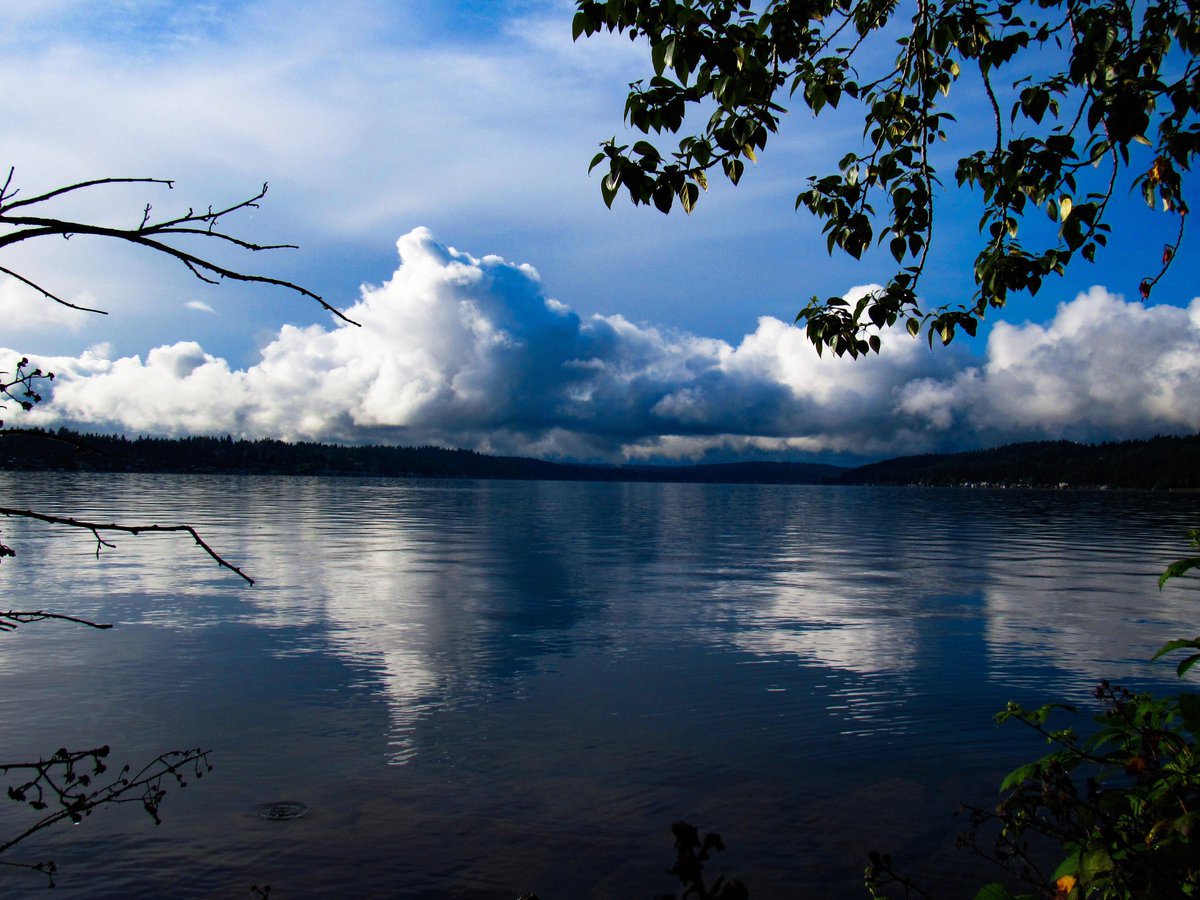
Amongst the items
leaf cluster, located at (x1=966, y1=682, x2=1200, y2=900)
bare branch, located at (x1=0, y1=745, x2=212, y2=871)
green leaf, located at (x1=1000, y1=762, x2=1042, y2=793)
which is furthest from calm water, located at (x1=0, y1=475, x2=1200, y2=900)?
green leaf, located at (x1=1000, y1=762, x2=1042, y2=793)

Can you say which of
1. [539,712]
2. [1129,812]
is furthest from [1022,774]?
[539,712]

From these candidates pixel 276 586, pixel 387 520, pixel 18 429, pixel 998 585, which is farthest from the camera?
pixel 387 520

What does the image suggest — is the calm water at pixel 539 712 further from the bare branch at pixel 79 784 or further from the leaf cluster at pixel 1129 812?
the leaf cluster at pixel 1129 812

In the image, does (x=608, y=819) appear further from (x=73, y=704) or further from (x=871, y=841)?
(x=73, y=704)

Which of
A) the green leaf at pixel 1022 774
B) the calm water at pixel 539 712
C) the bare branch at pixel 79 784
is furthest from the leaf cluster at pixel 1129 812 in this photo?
the calm water at pixel 539 712

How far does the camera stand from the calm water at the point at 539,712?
10086mm

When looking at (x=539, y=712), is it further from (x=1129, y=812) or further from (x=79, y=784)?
(x=1129, y=812)

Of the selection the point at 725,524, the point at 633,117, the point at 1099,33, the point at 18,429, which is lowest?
the point at 725,524

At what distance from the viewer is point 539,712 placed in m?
16.0

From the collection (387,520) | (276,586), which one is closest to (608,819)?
(276,586)

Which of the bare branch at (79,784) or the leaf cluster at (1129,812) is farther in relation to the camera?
the leaf cluster at (1129,812)

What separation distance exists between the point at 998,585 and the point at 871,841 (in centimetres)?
2954

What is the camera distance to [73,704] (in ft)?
52.1

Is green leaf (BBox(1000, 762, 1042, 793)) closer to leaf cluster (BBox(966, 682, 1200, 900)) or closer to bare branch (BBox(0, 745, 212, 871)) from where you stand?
leaf cluster (BBox(966, 682, 1200, 900))
